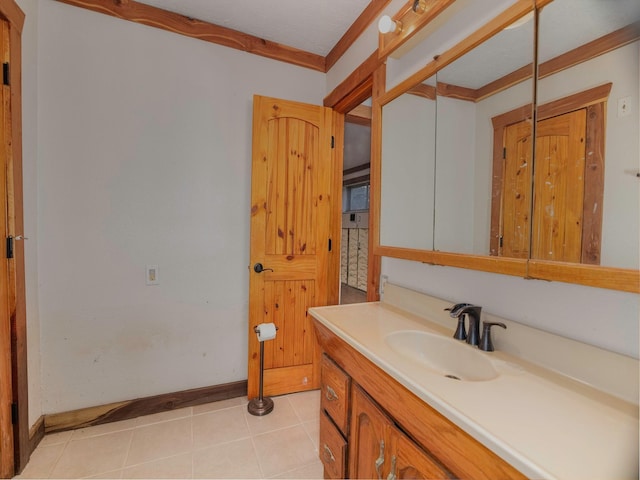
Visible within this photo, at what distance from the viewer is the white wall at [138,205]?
1.71 meters

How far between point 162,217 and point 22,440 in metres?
1.31

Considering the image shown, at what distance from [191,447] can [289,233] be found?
1393 millimetres

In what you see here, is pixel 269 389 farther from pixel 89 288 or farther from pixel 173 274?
pixel 89 288

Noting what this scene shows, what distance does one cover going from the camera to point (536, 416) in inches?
26.1

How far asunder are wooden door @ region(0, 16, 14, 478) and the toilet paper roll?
1.19 metres

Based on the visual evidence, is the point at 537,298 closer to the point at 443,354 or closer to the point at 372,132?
the point at 443,354

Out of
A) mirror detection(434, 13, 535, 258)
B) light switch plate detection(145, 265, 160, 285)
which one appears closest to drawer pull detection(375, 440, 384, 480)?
mirror detection(434, 13, 535, 258)

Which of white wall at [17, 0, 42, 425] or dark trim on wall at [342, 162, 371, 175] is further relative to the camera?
dark trim on wall at [342, 162, 371, 175]

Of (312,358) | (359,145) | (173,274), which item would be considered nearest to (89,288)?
(173,274)

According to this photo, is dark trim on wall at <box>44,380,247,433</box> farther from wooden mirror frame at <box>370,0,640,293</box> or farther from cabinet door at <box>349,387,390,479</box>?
wooden mirror frame at <box>370,0,640,293</box>

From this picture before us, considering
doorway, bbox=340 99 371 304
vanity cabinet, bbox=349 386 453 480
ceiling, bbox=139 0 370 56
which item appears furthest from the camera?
doorway, bbox=340 99 371 304

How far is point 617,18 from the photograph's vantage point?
0.75 metres

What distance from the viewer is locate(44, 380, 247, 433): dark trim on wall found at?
5.77 ft

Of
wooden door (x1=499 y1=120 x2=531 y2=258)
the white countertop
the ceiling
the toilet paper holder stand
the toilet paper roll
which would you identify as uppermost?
the ceiling
